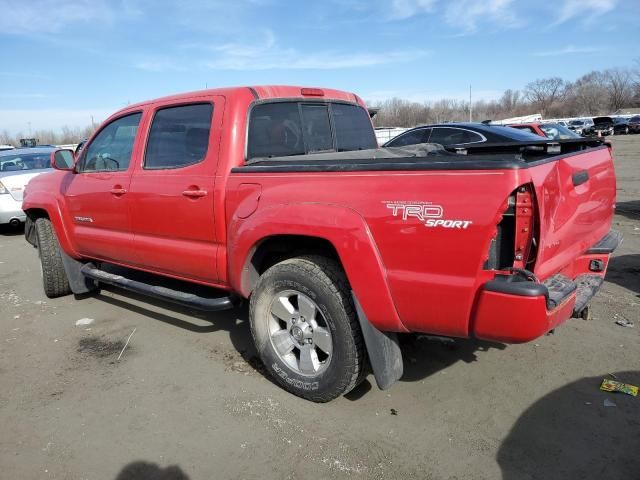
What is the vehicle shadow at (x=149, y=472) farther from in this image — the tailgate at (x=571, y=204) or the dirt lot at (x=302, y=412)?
the tailgate at (x=571, y=204)

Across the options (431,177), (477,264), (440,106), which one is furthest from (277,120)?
(440,106)

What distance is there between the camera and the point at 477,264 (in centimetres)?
244

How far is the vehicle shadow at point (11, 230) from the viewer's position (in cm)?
1043

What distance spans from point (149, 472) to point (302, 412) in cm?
96

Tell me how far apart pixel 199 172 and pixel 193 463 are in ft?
6.41

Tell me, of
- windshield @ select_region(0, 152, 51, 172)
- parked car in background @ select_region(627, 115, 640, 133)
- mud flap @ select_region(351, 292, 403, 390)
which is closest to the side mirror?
mud flap @ select_region(351, 292, 403, 390)

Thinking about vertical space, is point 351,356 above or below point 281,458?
above

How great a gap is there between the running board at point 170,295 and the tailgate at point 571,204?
2.23m

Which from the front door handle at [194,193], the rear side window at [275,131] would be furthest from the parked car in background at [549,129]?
the front door handle at [194,193]

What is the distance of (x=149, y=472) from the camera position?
2717mm

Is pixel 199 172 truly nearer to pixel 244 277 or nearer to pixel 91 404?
pixel 244 277

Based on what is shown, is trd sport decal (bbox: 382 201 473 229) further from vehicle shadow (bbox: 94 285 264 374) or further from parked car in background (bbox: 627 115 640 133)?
parked car in background (bbox: 627 115 640 133)

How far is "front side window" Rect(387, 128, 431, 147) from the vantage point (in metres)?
10.4

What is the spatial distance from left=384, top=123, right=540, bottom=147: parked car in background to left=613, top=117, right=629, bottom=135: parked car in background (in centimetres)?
3964
